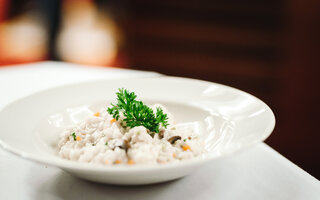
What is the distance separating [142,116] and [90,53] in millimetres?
4389

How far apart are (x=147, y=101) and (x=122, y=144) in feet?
1.66

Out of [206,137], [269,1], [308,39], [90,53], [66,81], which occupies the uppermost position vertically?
[269,1]

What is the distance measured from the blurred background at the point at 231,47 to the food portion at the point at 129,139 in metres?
2.22

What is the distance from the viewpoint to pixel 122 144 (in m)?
0.99

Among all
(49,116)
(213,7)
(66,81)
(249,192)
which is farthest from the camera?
(213,7)

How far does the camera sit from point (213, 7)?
12.3ft

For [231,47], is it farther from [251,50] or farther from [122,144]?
[122,144]

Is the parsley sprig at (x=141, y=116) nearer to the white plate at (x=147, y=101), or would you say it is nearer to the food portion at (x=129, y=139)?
the food portion at (x=129, y=139)

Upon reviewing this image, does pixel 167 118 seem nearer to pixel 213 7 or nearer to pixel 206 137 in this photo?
pixel 206 137

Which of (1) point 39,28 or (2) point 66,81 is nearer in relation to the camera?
(2) point 66,81

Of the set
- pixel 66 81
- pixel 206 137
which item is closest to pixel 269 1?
pixel 66 81

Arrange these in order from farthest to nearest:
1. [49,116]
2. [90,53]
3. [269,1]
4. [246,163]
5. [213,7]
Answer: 1. [90,53]
2. [213,7]
3. [269,1]
4. [49,116]
5. [246,163]

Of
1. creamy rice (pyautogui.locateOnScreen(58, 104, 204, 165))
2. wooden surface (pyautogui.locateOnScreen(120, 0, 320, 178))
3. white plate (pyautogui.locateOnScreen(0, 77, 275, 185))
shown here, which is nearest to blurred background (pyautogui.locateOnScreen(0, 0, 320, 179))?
wooden surface (pyautogui.locateOnScreen(120, 0, 320, 178))

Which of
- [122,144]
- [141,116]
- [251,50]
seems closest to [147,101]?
[141,116]
